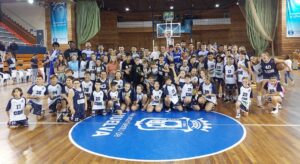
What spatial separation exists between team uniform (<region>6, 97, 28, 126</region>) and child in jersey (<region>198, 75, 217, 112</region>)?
388cm

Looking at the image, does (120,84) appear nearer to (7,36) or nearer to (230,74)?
(230,74)

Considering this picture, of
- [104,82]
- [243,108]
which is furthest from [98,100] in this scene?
[243,108]

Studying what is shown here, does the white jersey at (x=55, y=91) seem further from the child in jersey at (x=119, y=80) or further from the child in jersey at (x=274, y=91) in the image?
the child in jersey at (x=274, y=91)

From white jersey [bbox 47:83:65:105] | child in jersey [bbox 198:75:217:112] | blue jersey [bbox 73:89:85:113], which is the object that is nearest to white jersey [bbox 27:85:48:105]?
white jersey [bbox 47:83:65:105]

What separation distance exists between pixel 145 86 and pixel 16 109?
316 cm

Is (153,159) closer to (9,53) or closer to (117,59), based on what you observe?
(117,59)

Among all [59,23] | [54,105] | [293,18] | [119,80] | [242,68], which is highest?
[293,18]

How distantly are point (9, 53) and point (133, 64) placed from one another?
27.3 ft

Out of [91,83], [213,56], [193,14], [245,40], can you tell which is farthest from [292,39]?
[91,83]

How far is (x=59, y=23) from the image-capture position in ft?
49.3

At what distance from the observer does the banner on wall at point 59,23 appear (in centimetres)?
1491

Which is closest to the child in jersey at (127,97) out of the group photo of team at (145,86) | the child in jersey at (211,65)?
the group photo of team at (145,86)

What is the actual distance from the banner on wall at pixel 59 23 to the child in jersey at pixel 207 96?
34.3ft

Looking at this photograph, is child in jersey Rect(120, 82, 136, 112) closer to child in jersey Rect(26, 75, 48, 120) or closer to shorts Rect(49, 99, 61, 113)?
shorts Rect(49, 99, 61, 113)
